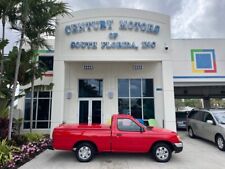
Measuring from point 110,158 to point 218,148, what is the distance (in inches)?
225

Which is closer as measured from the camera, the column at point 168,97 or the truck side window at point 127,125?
the truck side window at point 127,125

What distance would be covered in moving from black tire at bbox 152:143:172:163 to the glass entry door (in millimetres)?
7768

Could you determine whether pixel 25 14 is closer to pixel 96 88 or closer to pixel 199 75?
pixel 96 88

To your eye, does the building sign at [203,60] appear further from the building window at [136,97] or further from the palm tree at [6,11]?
the palm tree at [6,11]

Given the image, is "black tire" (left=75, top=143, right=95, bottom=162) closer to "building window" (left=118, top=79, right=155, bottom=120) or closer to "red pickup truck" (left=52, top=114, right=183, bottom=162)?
"red pickup truck" (left=52, top=114, right=183, bottom=162)

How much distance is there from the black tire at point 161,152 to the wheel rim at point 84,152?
8.29 ft

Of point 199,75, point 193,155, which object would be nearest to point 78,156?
point 193,155

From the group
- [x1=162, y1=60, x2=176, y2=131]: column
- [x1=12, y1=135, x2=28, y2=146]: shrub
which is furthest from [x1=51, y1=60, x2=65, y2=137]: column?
[x1=162, y1=60, x2=176, y2=131]: column

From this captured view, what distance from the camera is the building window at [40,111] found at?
1498cm

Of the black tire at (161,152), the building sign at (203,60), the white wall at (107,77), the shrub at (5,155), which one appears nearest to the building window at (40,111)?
the white wall at (107,77)

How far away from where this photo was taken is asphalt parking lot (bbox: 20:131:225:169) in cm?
702

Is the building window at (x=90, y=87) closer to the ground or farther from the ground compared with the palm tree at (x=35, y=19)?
closer to the ground

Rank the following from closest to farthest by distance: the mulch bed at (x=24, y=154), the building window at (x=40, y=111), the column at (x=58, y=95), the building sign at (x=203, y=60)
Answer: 1. the mulch bed at (x=24, y=154)
2. the column at (x=58, y=95)
3. the building window at (x=40, y=111)
4. the building sign at (x=203, y=60)

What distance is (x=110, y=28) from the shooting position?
13.0 m
